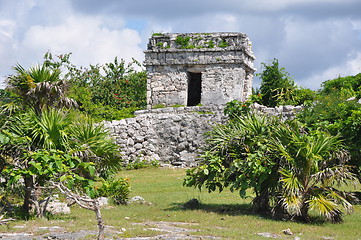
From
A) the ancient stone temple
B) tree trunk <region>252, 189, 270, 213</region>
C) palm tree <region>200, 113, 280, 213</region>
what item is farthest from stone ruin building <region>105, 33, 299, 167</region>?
tree trunk <region>252, 189, 270, 213</region>

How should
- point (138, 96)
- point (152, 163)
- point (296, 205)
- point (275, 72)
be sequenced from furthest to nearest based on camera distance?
point (138, 96) < point (275, 72) < point (152, 163) < point (296, 205)

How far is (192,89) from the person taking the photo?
21.6m

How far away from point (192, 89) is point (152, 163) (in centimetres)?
447

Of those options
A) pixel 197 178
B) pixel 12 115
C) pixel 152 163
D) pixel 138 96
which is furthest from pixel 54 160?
pixel 138 96

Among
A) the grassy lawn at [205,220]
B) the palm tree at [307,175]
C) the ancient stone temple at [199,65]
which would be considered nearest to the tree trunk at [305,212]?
the palm tree at [307,175]

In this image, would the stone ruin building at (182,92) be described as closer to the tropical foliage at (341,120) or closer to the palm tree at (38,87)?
the tropical foliage at (341,120)

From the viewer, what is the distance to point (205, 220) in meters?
9.84

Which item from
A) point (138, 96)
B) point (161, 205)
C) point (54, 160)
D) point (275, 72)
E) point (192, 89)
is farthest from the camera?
point (138, 96)

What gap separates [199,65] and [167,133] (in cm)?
236

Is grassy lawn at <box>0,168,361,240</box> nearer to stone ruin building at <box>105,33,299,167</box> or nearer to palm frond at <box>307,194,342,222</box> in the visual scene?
palm frond at <box>307,194,342,222</box>

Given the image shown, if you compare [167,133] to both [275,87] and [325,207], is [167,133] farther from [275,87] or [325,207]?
[325,207]

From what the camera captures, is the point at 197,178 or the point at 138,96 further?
the point at 138,96

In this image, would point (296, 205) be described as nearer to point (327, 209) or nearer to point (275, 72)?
point (327, 209)

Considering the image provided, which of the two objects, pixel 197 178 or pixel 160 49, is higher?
pixel 160 49
